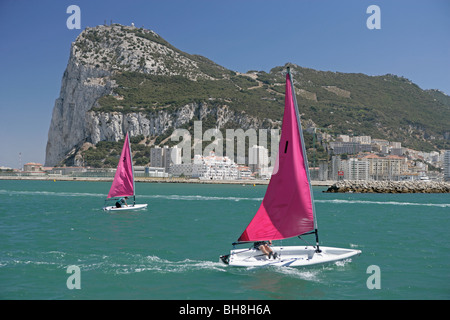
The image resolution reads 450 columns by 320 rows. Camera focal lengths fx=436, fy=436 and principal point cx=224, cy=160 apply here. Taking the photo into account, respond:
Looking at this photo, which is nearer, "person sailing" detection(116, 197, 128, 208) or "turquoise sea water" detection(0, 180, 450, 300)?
"turquoise sea water" detection(0, 180, 450, 300)

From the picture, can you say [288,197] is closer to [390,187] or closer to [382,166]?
[390,187]

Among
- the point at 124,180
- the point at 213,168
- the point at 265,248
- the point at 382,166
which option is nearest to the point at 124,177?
Answer: the point at 124,180

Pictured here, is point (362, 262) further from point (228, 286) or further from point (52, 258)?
point (52, 258)

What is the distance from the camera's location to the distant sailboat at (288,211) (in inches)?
659

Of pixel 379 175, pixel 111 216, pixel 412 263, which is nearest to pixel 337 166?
pixel 379 175

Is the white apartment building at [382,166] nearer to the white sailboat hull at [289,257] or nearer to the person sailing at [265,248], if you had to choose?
the white sailboat hull at [289,257]

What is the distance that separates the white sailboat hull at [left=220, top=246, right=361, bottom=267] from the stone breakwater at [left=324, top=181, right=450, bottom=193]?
77384 millimetres

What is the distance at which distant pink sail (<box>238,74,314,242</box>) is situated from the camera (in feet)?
55.1

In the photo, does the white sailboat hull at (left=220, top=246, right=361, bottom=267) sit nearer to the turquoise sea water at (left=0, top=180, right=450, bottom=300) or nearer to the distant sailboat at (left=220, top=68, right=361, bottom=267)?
the distant sailboat at (left=220, top=68, right=361, bottom=267)

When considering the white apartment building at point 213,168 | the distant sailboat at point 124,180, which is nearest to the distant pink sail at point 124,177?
the distant sailboat at point 124,180

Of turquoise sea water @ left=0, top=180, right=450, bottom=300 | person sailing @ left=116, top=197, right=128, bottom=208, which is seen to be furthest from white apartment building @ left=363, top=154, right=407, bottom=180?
turquoise sea water @ left=0, top=180, right=450, bottom=300

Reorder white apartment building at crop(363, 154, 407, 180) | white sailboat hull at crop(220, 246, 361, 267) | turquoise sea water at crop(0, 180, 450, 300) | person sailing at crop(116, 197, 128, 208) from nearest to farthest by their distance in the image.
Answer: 1. turquoise sea water at crop(0, 180, 450, 300)
2. white sailboat hull at crop(220, 246, 361, 267)
3. person sailing at crop(116, 197, 128, 208)
4. white apartment building at crop(363, 154, 407, 180)

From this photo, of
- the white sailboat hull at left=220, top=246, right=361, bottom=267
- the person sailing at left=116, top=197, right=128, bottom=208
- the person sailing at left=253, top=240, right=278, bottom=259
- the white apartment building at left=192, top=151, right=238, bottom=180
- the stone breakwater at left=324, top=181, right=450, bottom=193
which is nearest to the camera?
the white sailboat hull at left=220, top=246, right=361, bottom=267
